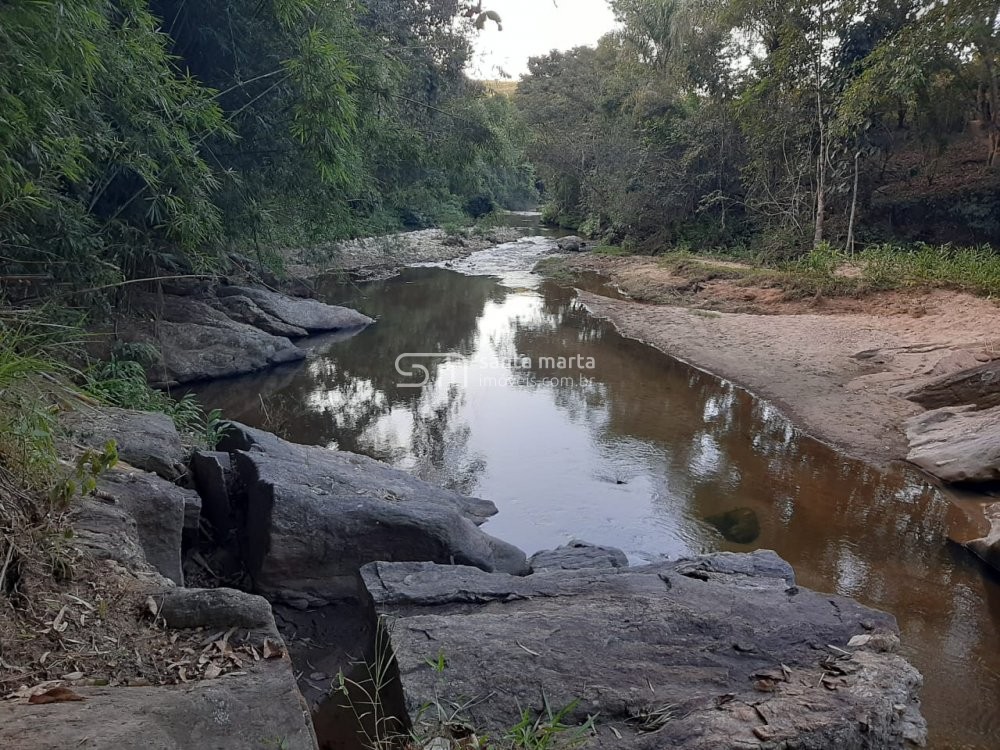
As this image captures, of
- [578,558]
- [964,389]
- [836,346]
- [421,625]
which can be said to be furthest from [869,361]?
[421,625]

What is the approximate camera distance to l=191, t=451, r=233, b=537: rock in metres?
4.49

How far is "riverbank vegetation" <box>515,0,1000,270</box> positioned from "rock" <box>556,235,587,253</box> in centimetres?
135

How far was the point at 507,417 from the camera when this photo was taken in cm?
934

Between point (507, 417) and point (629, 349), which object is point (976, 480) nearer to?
point (507, 417)

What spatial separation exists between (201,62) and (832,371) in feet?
29.8

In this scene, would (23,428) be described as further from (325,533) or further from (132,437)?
(325,533)

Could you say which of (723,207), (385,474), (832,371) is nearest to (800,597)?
(385,474)

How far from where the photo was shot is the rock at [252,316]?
11.8 m

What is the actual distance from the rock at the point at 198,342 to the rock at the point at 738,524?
260 inches

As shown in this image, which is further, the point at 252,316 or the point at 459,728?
the point at 252,316

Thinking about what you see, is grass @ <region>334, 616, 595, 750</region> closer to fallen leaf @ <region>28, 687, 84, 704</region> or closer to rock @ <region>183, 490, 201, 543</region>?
fallen leaf @ <region>28, 687, 84, 704</region>

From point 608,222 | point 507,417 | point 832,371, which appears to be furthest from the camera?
point 608,222

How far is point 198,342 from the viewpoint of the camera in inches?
408

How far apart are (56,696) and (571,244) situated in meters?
25.1
